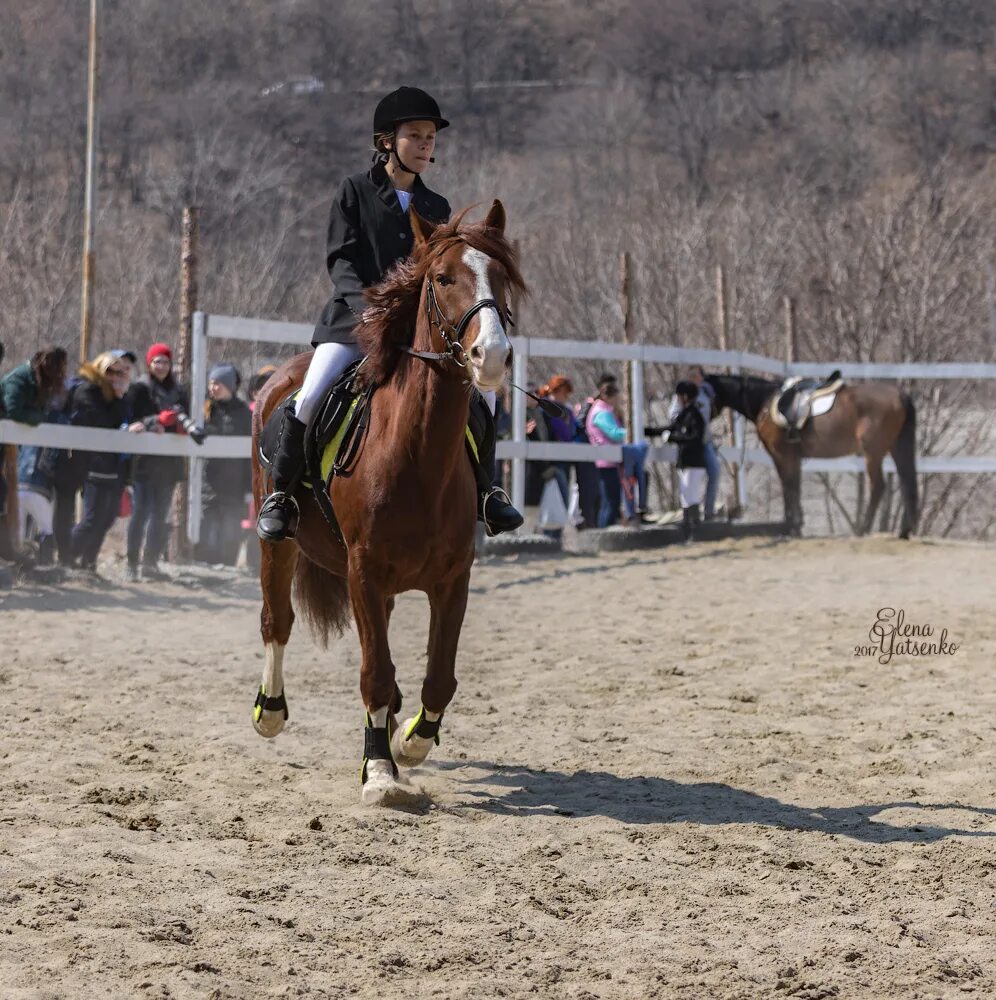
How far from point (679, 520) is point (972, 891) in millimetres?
12602

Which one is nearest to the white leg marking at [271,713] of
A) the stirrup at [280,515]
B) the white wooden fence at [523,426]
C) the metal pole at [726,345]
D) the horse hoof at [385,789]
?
the stirrup at [280,515]

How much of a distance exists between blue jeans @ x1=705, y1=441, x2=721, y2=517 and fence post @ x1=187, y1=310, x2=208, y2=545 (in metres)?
6.67

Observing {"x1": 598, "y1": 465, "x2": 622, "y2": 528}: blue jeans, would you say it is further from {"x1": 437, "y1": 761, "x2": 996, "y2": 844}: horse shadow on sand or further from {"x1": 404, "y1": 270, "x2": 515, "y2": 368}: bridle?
{"x1": 404, "y1": 270, "x2": 515, "y2": 368}: bridle

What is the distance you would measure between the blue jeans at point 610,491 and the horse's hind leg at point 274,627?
965cm

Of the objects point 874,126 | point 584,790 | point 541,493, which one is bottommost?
point 584,790

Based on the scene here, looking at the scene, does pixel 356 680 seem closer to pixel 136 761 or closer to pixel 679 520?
pixel 136 761

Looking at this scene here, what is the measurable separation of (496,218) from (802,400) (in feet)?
41.1

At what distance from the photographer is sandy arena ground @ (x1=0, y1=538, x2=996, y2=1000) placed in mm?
3658

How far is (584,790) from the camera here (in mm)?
5676

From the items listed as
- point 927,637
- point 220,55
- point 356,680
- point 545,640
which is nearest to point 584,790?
point 356,680

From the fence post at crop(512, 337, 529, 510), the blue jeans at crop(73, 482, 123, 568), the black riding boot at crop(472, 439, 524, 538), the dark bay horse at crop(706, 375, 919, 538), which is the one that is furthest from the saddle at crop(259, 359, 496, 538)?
the dark bay horse at crop(706, 375, 919, 538)

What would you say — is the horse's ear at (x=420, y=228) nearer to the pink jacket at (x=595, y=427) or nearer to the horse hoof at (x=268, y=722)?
the horse hoof at (x=268, y=722)

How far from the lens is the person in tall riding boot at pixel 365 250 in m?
5.93

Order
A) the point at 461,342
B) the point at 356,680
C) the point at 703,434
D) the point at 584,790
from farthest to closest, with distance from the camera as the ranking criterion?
1. the point at 703,434
2. the point at 356,680
3. the point at 584,790
4. the point at 461,342
